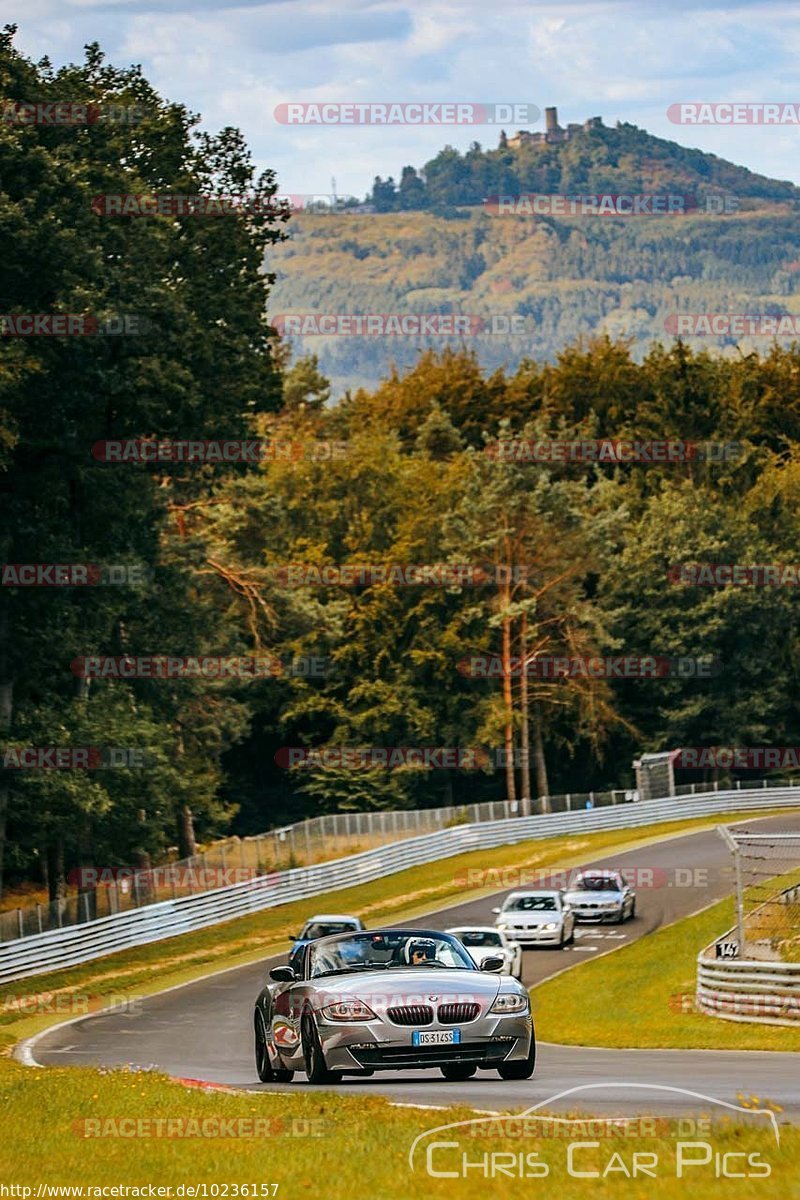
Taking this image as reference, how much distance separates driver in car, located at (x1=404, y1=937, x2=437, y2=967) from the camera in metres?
16.3

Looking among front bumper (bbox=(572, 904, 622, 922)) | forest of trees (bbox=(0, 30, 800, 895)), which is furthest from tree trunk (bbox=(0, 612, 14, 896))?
front bumper (bbox=(572, 904, 622, 922))

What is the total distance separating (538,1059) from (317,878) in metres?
37.1

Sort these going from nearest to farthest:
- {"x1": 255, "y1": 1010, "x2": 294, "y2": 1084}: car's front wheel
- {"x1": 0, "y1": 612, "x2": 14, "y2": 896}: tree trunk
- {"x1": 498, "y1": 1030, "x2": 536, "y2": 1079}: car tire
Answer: {"x1": 498, "y1": 1030, "x2": 536, "y2": 1079}: car tire
{"x1": 255, "y1": 1010, "x2": 294, "y2": 1084}: car's front wheel
{"x1": 0, "y1": 612, "x2": 14, "y2": 896}: tree trunk

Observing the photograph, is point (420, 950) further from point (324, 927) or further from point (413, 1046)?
point (324, 927)

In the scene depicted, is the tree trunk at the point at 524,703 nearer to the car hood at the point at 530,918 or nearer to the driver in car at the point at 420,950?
the car hood at the point at 530,918

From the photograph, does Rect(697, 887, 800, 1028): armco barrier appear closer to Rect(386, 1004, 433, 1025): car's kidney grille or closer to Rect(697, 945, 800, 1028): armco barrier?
Rect(697, 945, 800, 1028): armco barrier

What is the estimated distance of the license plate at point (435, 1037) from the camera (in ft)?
49.7

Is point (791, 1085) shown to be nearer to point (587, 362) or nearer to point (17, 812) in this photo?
point (17, 812)

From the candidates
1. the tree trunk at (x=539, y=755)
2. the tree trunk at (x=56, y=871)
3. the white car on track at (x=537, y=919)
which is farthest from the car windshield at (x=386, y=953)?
the tree trunk at (x=539, y=755)

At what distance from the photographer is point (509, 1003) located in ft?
50.2

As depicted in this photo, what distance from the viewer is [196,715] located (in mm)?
66188

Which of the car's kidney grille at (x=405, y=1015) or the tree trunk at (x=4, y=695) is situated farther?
the tree trunk at (x=4, y=695)

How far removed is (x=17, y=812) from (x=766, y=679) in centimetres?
5293

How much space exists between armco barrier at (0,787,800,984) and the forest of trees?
2.24 m
